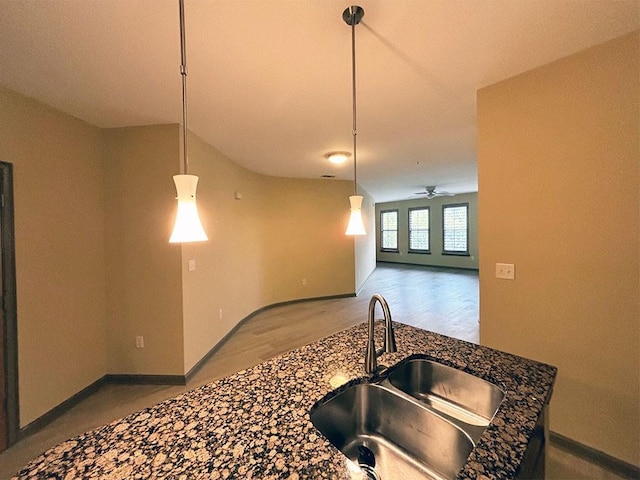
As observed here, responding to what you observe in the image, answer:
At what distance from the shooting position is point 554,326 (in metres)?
1.77

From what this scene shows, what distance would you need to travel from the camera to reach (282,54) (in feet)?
5.32

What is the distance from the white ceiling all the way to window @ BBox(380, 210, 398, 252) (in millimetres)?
8081

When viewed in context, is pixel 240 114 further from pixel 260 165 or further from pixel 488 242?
pixel 488 242

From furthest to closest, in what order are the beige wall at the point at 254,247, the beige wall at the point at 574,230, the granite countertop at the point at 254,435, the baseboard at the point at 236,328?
1. the beige wall at the point at 254,247
2. the baseboard at the point at 236,328
3. the beige wall at the point at 574,230
4. the granite countertop at the point at 254,435

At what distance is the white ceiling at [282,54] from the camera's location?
1302 mm

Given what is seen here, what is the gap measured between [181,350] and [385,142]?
332 cm

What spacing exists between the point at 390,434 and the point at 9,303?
2.72m

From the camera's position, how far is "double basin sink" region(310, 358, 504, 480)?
945 millimetres

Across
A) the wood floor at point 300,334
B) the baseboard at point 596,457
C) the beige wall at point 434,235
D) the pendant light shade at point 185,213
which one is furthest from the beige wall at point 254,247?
the beige wall at point 434,235

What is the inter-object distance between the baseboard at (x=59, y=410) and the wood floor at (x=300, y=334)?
4cm

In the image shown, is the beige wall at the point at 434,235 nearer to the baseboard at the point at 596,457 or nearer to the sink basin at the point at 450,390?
the baseboard at the point at 596,457

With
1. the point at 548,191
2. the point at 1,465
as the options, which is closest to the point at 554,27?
the point at 548,191

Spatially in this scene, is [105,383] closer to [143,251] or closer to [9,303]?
[9,303]

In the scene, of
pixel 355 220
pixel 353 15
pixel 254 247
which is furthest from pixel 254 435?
A: pixel 254 247
